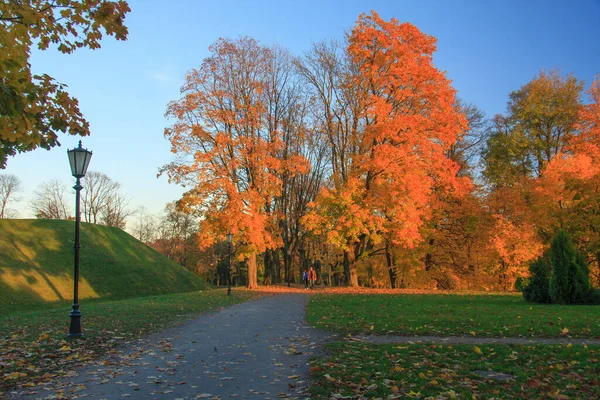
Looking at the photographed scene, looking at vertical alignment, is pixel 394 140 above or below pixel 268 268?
above

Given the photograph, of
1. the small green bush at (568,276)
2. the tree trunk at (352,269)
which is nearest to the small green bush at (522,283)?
the small green bush at (568,276)

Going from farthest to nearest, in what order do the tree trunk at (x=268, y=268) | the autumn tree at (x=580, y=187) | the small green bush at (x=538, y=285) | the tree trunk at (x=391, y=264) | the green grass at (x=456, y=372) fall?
the tree trunk at (x=268, y=268) < the tree trunk at (x=391, y=264) < the autumn tree at (x=580, y=187) < the small green bush at (x=538, y=285) < the green grass at (x=456, y=372)

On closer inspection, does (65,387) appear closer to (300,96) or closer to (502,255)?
(502,255)

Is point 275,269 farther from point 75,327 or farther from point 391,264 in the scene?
point 75,327

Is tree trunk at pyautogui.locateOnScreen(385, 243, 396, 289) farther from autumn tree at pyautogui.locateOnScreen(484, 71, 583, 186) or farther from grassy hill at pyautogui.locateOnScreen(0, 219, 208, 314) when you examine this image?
grassy hill at pyautogui.locateOnScreen(0, 219, 208, 314)

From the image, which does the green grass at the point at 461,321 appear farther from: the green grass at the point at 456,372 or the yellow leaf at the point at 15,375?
the yellow leaf at the point at 15,375

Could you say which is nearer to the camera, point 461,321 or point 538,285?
point 461,321

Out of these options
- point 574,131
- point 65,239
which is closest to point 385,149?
point 574,131

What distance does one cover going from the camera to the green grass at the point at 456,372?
496cm

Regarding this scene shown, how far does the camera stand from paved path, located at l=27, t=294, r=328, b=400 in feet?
17.6

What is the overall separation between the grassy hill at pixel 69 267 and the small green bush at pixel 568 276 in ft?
76.9

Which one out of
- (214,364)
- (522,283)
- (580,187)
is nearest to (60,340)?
(214,364)

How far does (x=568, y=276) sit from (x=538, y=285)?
1.05m

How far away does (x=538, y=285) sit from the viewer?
54.0 ft
